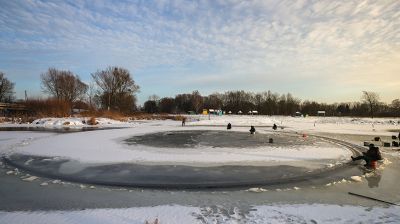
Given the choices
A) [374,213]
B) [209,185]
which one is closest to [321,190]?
[374,213]

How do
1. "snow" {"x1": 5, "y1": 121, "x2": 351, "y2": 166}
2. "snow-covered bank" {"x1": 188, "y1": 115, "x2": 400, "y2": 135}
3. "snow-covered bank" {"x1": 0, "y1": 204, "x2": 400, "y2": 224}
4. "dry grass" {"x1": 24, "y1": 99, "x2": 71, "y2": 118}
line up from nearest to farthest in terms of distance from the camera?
"snow-covered bank" {"x1": 0, "y1": 204, "x2": 400, "y2": 224} → "snow" {"x1": 5, "y1": 121, "x2": 351, "y2": 166} → "snow-covered bank" {"x1": 188, "y1": 115, "x2": 400, "y2": 135} → "dry grass" {"x1": 24, "y1": 99, "x2": 71, "y2": 118}

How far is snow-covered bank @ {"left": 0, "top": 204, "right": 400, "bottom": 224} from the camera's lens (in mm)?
5676

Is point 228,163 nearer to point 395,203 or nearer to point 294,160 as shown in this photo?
point 294,160

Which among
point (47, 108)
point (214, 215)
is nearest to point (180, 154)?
point (214, 215)

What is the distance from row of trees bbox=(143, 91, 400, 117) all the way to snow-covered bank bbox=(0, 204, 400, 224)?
92.9m

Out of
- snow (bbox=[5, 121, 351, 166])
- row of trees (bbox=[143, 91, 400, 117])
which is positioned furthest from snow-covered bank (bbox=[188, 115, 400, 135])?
row of trees (bbox=[143, 91, 400, 117])

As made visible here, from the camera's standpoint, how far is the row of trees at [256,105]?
101137mm

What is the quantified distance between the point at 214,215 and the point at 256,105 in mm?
114898

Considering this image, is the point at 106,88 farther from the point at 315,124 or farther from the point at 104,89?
the point at 315,124

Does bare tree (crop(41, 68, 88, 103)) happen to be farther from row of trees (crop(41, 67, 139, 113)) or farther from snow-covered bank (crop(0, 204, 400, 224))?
snow-covered bank (crop(0, 204, 400, 224))

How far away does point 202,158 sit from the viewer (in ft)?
40.0

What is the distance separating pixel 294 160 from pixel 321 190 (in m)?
4.08

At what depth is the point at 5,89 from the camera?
7981cm

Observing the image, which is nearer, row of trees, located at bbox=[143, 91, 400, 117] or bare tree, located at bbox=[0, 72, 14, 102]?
bare tree, located at bbox=[0, 72, 14, 102]
